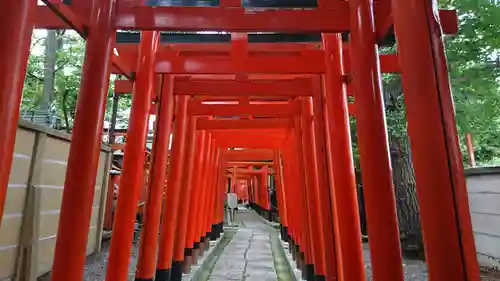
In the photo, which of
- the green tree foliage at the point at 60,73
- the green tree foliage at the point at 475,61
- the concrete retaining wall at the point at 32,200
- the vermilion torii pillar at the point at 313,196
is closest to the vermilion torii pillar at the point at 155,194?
the concrete retaining wall at the point at 32,200

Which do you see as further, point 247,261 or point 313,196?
point 247,261

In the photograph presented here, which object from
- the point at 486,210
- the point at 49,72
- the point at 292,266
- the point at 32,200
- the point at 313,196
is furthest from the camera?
the point at 49,72

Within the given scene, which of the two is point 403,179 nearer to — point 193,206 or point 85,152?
point 193,206

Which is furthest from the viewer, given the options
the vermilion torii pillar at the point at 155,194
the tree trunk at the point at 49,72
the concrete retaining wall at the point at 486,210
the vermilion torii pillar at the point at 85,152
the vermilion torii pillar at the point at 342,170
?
the tree trunk at the point at 49,72

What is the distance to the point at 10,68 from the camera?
5.30ft

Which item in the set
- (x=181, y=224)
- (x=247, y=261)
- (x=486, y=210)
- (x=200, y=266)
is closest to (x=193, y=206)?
(x=200, y=266)

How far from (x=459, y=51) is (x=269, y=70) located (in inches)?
125

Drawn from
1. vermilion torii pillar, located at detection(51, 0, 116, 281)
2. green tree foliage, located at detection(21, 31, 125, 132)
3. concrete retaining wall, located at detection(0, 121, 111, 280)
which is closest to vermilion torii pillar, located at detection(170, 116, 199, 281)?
concrete retaining wall, located at detection(0, 121, 111, 280)

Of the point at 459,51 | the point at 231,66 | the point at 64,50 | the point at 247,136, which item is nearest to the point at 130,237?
the point at 231,66

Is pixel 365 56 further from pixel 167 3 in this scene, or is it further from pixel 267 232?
pixel 267 232

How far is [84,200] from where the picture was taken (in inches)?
92.4

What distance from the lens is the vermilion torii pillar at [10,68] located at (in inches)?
62.4

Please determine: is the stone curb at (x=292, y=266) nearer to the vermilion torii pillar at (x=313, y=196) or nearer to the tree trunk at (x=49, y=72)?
the vermilion torii pillar at (x=313, y=196)

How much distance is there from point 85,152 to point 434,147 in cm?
205
